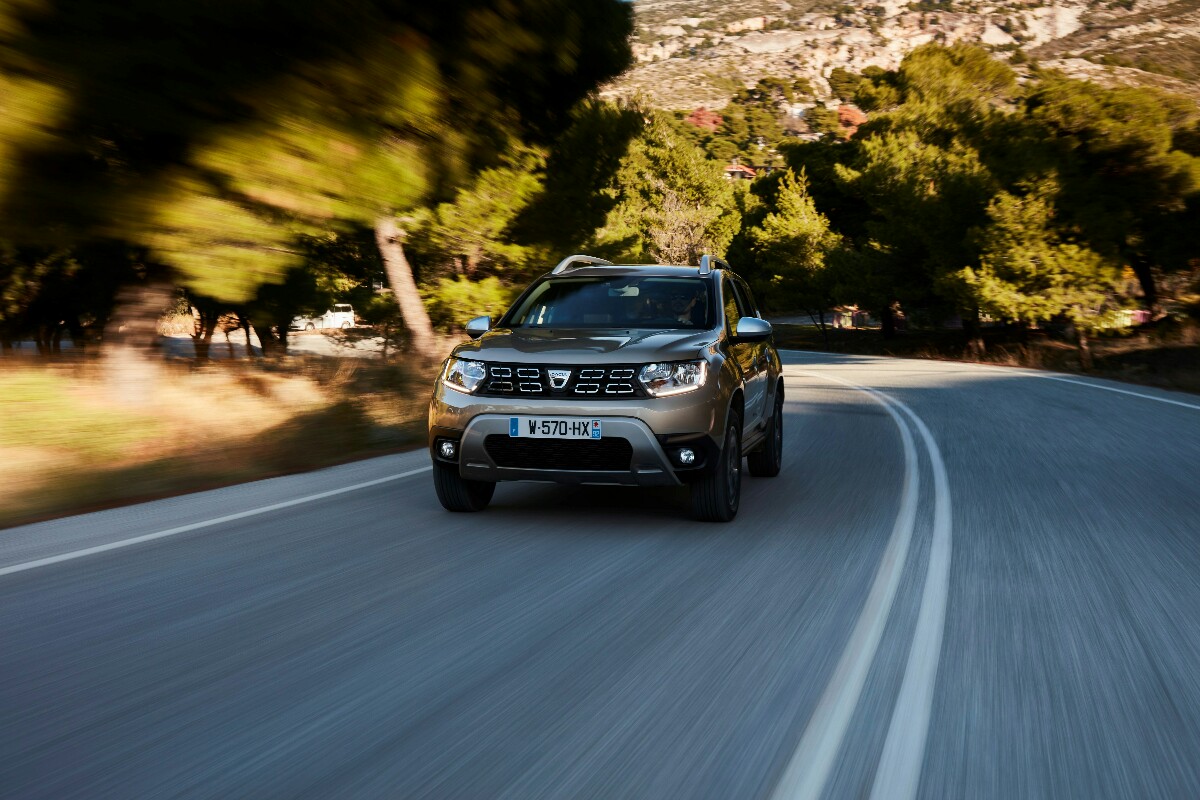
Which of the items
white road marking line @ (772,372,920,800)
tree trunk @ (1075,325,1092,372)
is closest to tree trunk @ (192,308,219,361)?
white road marking line @ (772,372,920,800)

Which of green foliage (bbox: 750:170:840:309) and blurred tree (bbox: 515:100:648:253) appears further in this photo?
green foliage (bbox: 750:170:840:309)

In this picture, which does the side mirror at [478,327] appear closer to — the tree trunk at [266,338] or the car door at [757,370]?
the car door at [757,370]

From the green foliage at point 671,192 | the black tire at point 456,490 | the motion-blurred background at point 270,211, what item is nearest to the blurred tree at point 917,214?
the motion-blurred background at point 270,211

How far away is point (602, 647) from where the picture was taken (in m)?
4.71

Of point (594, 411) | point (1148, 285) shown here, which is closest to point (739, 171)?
point (1148, 285)

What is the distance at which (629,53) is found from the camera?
1642 cm

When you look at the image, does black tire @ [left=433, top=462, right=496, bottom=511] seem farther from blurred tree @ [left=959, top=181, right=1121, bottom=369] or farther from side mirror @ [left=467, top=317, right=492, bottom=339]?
blurred tree @ [left=959, top=181, right=1121, bottom=369]

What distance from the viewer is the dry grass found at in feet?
28.6

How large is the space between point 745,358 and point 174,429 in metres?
5.47

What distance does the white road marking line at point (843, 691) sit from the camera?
3375 mm

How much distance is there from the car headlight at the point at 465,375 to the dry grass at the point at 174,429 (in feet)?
9.91

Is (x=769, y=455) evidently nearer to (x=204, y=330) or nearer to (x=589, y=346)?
(x=589, y=346)

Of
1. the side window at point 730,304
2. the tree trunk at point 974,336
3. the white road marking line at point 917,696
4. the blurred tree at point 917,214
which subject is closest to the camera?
the white road marking line at point 917,696

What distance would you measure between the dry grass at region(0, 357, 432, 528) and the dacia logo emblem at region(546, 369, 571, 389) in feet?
12.3
